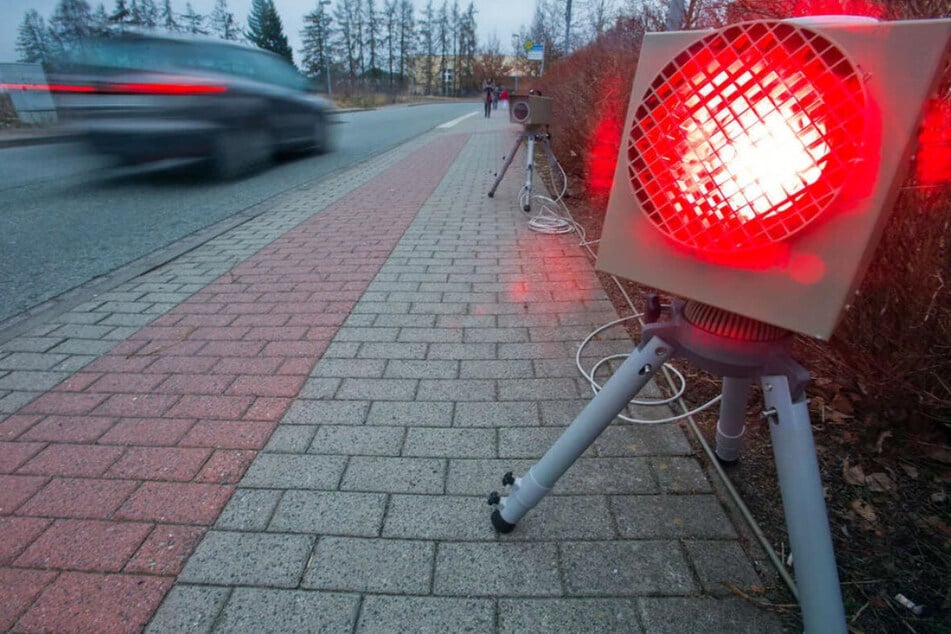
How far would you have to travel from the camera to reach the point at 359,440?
2.22 metres

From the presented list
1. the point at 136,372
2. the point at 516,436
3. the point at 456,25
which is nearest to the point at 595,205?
the point at 516,436

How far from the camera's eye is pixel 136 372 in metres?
2.77

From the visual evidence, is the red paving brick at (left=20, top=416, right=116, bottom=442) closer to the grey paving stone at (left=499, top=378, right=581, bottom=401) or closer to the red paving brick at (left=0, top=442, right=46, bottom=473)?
the red paving brick at (left=0, top=442, right=46, bottom=473)

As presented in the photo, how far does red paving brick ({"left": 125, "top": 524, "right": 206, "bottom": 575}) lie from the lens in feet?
5.36

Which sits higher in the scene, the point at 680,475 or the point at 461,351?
the point at 680,475

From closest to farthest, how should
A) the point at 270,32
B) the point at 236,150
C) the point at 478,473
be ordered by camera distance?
1. the point at 478,473
2. the point at 236,150
3. the point at 270,32

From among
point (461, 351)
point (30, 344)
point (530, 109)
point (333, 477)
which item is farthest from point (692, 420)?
point (530, 109)

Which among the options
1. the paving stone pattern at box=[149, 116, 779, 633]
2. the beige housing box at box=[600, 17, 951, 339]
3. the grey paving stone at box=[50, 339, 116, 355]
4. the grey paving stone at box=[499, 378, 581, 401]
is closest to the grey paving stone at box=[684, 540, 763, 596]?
the paving stone pattern at box=[149, 116, 779, 633]

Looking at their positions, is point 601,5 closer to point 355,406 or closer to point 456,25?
point 355,406

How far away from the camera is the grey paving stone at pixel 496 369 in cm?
270

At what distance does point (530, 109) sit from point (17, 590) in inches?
218

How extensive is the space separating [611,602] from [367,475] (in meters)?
0.96

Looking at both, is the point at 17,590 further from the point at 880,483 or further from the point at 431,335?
the point at 880,483

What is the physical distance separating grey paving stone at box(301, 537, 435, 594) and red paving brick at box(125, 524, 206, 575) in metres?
0.41
